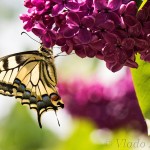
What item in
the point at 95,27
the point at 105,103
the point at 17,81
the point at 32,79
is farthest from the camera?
the point at 105,103

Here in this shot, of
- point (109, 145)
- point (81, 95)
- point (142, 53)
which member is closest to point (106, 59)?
point (142, 53)

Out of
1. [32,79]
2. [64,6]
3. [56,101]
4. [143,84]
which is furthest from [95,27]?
[32,79]

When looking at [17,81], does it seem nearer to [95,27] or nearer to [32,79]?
[32,79]

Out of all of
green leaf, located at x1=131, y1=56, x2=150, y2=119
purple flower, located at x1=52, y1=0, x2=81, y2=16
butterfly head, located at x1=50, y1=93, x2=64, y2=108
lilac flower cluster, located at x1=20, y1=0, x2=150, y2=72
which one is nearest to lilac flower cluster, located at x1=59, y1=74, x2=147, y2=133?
butterfly head, located at x1=50, y1=93, x2=64, y2=108

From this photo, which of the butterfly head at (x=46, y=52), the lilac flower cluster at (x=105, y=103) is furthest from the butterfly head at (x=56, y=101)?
the lilac flower cluster at (x=105, y=103)

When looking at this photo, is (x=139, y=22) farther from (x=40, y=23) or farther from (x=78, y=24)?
(x=40, y=23)
